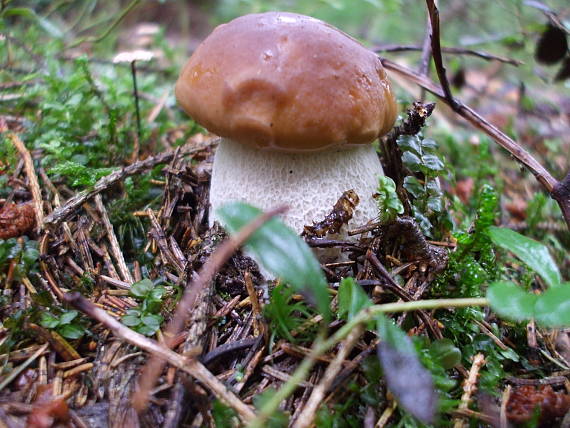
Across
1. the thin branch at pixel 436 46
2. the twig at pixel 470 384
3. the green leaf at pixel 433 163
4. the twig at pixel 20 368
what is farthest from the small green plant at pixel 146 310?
the thin branch at pixel 436 46

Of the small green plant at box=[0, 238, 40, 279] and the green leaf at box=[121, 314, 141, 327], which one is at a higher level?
the small green plant at box=[0, 238, 40, 279]

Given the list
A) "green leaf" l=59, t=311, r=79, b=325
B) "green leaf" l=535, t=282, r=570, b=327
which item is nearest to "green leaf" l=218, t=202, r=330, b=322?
"green leaf" l=535, t=282, r=570, b=327

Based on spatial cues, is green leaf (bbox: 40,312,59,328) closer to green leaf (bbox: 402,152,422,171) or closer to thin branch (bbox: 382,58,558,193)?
green leaf (bbox: 402,152,422,171)

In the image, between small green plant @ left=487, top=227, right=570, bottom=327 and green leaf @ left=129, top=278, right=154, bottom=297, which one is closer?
small green plant @ left=487, top=227, right=570, bottom=327

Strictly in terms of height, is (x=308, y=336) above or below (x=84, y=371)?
above

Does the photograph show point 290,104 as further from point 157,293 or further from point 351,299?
point 157,293

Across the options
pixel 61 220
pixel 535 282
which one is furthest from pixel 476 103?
pixel 61 220

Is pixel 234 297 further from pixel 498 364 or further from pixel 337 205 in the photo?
pixel 498 364
